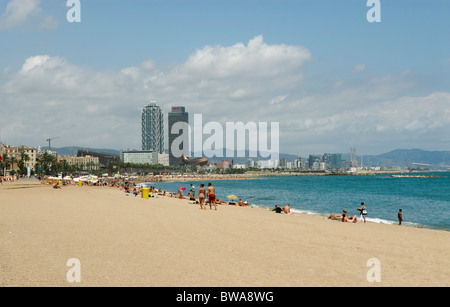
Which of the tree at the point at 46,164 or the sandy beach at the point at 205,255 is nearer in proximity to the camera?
the sandy beach at the point at 205,255

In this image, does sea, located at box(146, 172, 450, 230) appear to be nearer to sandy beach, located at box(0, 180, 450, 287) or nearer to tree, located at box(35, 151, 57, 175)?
sandy beach, located at box(0, 180, 450, 287)

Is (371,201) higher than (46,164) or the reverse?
the reverse

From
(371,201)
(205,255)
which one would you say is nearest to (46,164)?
(371,201)

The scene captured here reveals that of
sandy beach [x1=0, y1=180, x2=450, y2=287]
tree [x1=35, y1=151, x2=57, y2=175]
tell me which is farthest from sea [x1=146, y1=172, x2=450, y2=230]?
tree [x1=35, y1=151, x2=57, y2=175]

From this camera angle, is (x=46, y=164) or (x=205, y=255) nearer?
(x=205, y=255)

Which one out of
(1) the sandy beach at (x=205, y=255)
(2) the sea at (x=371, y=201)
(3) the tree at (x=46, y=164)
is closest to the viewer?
(1) the sandy beach at (x=205, y=255)

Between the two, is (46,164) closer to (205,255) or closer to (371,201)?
(371,201)

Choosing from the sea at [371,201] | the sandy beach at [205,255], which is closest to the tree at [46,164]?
the sea at [371,201]

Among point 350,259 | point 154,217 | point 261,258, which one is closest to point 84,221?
point 154,217

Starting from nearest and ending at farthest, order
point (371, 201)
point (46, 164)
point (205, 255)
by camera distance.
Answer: point (205, 255), point (371, 201), point (46, 164)

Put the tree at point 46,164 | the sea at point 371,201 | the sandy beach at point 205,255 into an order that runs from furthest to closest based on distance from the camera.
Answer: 1. the tree at point 46,164
2. the sea at point 371,201
3. the sandy beach at point 205,255

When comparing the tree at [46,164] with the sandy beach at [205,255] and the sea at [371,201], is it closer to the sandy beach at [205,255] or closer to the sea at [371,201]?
the sea at [371,201]

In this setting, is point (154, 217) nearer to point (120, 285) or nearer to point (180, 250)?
point (180, 250)
